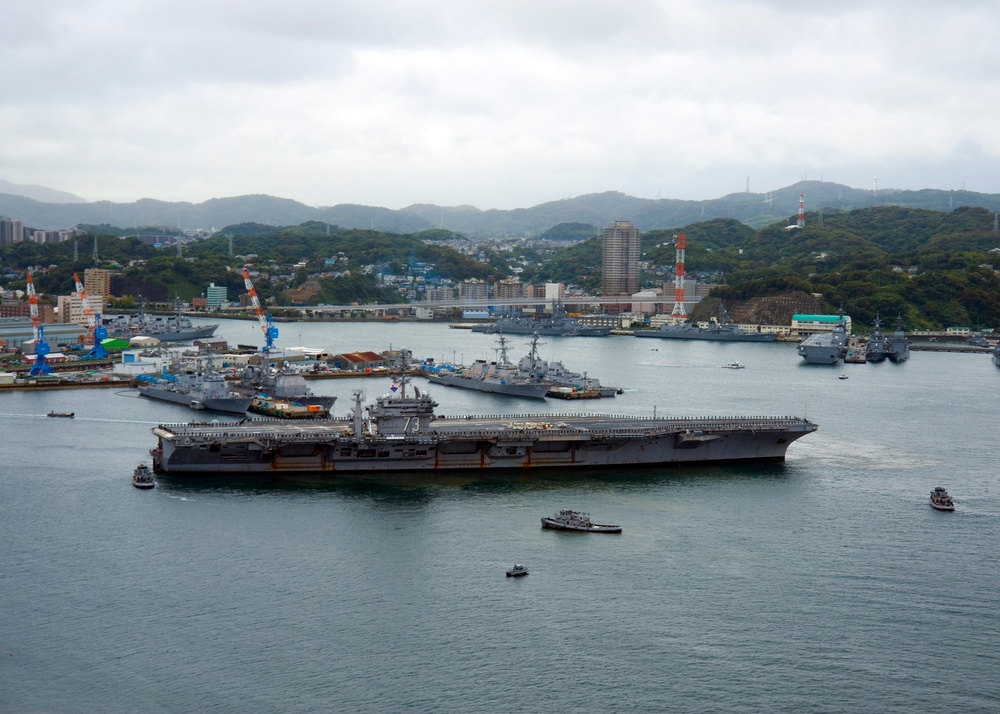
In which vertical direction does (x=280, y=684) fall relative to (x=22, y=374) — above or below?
below

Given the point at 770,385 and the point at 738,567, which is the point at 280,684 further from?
the point at 770,385

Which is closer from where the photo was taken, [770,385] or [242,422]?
[242,422]

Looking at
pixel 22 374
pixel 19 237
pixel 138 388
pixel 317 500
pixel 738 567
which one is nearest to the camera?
pixel 738 567

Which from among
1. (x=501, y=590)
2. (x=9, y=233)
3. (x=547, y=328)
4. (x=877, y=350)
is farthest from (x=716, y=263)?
(x=9, y=233)

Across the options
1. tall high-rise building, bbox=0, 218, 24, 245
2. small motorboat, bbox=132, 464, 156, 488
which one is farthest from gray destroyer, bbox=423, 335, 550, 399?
tall high-rise building, bbox=0, 218, 24, 245

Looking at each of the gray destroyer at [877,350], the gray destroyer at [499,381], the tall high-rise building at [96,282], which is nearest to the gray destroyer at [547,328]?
the gray destroyer at [877,350]

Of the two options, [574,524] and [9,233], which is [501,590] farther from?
[9,233]

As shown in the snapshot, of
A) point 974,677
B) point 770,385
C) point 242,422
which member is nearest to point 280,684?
point 974,677
